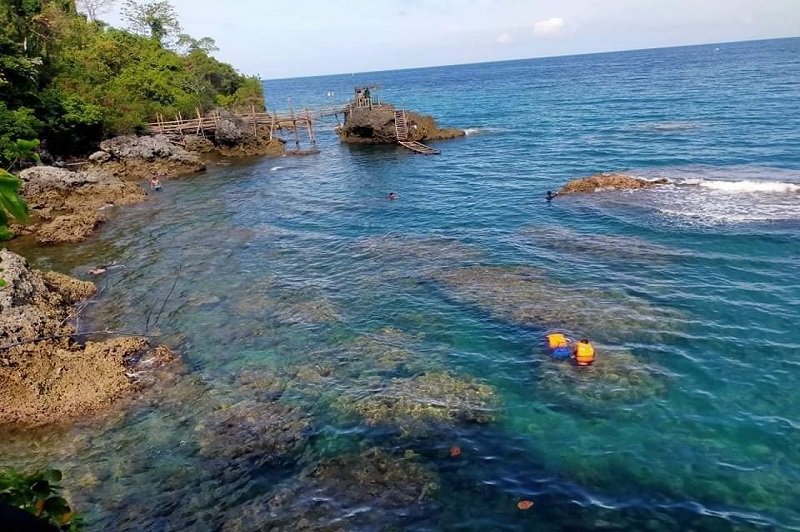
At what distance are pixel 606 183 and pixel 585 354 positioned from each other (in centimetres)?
2248

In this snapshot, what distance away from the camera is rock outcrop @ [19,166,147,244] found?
3185cm

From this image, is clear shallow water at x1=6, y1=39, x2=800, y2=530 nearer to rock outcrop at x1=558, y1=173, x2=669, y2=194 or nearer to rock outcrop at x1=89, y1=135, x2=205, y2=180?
rock outcrop at x1=558, y1=173, x2=669, y2=194

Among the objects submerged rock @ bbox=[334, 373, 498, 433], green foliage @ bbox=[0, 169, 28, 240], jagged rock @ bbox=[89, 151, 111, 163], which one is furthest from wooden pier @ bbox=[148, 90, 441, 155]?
green foliage @ bbox=[0, 169, 28, 240]

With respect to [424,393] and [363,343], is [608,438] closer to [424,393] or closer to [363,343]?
[424,393]

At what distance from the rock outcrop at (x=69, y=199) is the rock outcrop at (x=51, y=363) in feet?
41.0

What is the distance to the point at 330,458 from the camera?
1373 centimetres

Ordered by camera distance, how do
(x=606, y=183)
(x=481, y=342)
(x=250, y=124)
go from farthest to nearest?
(x=250, y=124), (x=606, y=183), (x=481, y=342)

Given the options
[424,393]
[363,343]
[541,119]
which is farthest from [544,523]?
[541,119]

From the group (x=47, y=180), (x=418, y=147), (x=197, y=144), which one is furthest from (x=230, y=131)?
(x=47, y=180)

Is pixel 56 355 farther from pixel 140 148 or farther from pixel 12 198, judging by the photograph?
pixel 140 148

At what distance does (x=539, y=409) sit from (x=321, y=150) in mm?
50909

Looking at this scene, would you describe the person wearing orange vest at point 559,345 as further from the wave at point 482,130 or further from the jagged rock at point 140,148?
the wave at point 482,130

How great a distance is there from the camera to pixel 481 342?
1877 centimetres

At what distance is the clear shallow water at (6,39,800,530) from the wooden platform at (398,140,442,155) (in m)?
13.8
